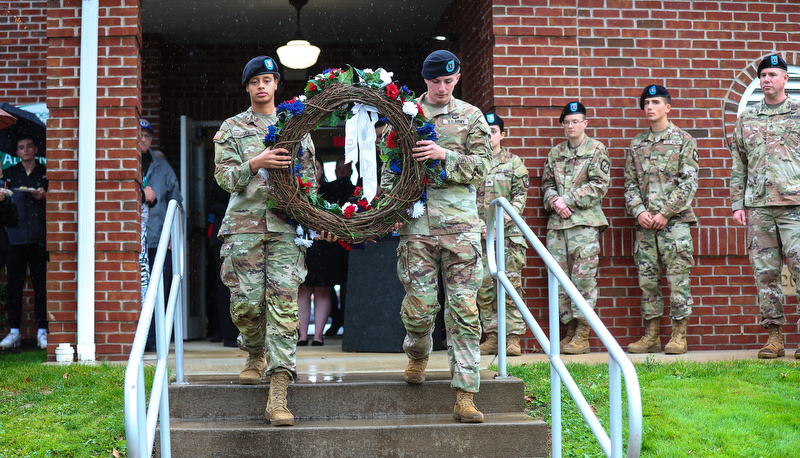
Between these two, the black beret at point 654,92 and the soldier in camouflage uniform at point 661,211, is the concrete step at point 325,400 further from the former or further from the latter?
the black beret at point 654,92

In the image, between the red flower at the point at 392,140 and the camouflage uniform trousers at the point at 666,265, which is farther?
the camouflage uniform trousers at the point at 666,265

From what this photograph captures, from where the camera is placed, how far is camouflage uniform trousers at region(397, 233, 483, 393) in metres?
4.26

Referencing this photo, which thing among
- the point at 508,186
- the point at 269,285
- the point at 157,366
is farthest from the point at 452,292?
the point at 508,186

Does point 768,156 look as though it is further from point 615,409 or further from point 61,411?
point 61,411

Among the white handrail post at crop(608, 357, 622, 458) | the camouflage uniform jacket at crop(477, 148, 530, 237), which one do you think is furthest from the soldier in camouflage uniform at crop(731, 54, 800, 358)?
the white handrail post at crop(608, 357, 622, 458)

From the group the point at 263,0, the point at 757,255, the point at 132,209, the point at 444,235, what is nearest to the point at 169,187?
the point at 132,209

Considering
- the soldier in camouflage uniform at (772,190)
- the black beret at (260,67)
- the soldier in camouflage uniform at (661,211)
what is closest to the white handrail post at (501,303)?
the black beret at (260,67)

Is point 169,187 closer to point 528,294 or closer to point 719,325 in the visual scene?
point 528,294

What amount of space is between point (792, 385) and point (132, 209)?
5039mm

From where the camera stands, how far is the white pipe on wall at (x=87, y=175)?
251 inches

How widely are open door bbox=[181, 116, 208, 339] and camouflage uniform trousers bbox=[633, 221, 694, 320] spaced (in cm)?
484

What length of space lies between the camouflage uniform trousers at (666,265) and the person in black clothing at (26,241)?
5.39 metres

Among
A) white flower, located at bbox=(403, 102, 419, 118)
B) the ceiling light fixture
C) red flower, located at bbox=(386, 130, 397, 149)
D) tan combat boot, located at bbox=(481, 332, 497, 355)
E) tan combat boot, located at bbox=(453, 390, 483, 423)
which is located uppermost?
the ceiling light fixture

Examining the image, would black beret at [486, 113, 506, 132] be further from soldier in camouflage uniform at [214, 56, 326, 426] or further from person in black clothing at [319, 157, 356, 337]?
soldier in camouflage uniform at [214, 56, 326, 426]
